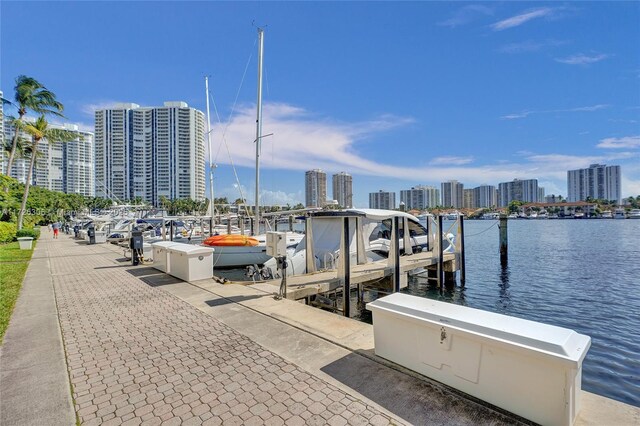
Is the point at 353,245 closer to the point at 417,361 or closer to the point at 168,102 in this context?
the point at 417,361

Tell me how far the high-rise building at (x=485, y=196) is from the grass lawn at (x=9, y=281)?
566 feet

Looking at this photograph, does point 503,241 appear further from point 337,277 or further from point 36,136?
point 36,136

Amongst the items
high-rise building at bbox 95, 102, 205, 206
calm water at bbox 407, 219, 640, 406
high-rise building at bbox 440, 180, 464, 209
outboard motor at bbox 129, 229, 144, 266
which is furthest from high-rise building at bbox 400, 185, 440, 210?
outboard motor at bbox 129, 229, 144, 266

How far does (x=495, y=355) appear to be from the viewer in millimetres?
2861

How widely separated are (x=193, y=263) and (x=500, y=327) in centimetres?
843

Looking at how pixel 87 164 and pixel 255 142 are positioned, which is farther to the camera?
pixel 87 164

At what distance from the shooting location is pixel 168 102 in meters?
112

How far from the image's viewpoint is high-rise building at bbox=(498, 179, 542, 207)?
542 feet

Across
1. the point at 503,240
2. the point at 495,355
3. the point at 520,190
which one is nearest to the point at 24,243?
the point at 495,355

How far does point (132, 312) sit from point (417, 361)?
5.82 metres

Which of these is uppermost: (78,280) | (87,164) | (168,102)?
(168,102)

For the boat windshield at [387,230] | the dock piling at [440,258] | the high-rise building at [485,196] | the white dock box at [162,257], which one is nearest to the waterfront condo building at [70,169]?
the white dock box at [162,257]

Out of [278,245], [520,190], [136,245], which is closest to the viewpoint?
[278,245]

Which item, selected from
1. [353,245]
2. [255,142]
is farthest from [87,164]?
[353,245]
